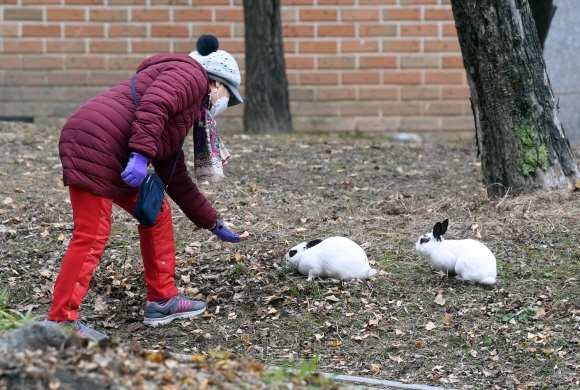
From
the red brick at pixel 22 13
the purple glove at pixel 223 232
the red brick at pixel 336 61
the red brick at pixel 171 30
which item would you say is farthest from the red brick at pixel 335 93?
the purple glove at pixel 223 232

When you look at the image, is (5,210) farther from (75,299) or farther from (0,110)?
(0,110)

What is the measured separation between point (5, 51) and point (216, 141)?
6952 mm

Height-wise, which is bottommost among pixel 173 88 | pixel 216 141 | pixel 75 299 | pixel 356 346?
pixel 356 346

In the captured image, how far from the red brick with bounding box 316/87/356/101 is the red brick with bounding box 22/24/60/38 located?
331 centimetres

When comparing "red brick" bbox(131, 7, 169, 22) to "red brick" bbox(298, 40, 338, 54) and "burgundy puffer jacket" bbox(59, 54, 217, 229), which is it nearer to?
A: "red brick" bbox(298, 40, 338, 54)

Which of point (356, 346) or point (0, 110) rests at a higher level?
point (0, 110)

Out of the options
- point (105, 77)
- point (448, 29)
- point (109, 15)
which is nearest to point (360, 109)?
point (448, 29)

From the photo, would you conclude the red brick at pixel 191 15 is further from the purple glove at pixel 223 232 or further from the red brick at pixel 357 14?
the purple glove at pixel 223 232

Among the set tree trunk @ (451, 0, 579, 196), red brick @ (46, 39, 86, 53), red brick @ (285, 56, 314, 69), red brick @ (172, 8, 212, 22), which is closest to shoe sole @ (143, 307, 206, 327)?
tree trunk @ (451, 0, 579, 196)

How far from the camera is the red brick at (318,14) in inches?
433

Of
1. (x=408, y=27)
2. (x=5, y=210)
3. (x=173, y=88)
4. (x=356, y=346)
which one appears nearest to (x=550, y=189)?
(x=356, y=346)

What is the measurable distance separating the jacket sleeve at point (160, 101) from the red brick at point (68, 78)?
270 inches

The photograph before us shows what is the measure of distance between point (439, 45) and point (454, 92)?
0.62 metres

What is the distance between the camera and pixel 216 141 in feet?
16.6
